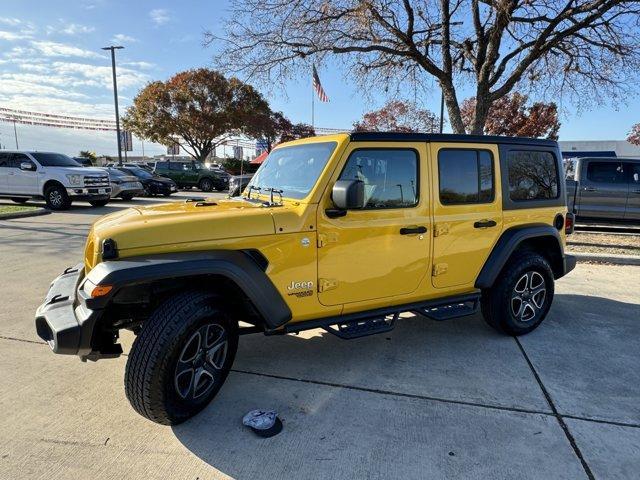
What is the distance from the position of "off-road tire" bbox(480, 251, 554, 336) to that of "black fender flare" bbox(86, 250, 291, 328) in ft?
6.90

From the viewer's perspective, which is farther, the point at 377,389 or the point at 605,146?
the point at 605,146

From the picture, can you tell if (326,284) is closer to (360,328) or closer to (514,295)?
(360,328)

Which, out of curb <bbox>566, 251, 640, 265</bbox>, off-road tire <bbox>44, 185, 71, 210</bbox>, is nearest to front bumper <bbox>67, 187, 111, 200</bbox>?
off-road tire <bbox>44, 185, 71, 210</bbox>

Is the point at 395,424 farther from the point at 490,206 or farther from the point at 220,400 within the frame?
the point at 490,206

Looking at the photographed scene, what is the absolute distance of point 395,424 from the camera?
279 centimetres

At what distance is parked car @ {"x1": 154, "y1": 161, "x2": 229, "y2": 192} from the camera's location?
24125 millimetres

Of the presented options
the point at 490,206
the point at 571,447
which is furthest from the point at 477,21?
the point at 571,447

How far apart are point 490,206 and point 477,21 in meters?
9.26

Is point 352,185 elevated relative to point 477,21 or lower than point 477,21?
lower

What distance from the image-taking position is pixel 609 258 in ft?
23.5

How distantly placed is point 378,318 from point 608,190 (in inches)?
345

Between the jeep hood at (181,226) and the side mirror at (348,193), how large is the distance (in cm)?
47

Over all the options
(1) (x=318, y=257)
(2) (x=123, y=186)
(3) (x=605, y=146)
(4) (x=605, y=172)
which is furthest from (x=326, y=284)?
(3) (x=605, y=146)

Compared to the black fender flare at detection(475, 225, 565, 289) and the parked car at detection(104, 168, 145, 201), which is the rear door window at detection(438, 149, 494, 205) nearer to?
the black fender flare at detection(475, 225, 565, 289)
